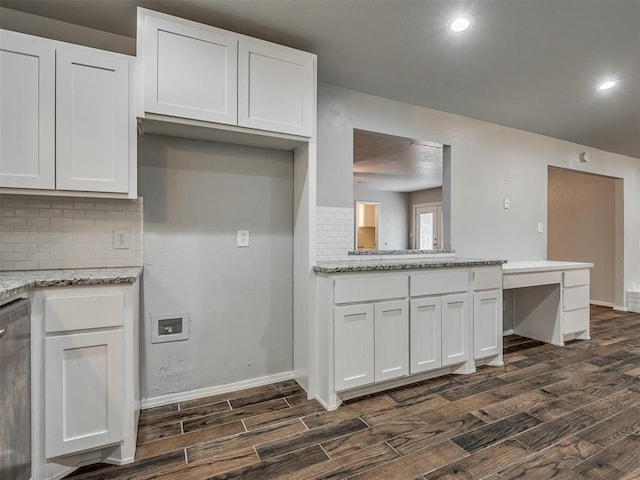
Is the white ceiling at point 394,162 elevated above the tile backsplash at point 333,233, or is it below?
Answer: above

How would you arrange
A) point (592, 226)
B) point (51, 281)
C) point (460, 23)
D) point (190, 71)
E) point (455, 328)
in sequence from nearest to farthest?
point (51, 281) → point (190, 71) → point (460, 23) → point (455, 328) → point (592, 226)

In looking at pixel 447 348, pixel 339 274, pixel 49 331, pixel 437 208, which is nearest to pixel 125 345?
pixel 49 331

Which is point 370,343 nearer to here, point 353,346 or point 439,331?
point 353,346

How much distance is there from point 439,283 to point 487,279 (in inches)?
20.4

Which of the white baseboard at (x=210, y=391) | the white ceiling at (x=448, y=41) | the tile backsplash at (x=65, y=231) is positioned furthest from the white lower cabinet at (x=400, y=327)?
the white ceiling at (x=448, y=41)

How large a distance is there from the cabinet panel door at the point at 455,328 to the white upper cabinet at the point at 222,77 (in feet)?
5.18

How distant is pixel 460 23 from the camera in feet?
6.38

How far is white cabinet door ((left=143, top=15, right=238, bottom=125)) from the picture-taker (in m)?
1.74

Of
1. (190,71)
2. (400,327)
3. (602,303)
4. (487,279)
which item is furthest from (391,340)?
(602,303)

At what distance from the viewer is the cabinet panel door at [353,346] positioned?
2078 millimetres

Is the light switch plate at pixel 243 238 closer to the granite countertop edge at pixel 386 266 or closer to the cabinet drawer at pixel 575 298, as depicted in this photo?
the granite countertop edge at pixel 386 266

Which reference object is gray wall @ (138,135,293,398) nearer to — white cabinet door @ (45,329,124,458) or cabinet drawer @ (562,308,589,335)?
white cabinet door @ (45,329,124,458)

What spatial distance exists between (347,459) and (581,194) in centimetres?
589

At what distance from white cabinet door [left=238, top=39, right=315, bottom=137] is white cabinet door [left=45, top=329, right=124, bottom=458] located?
1340mm
